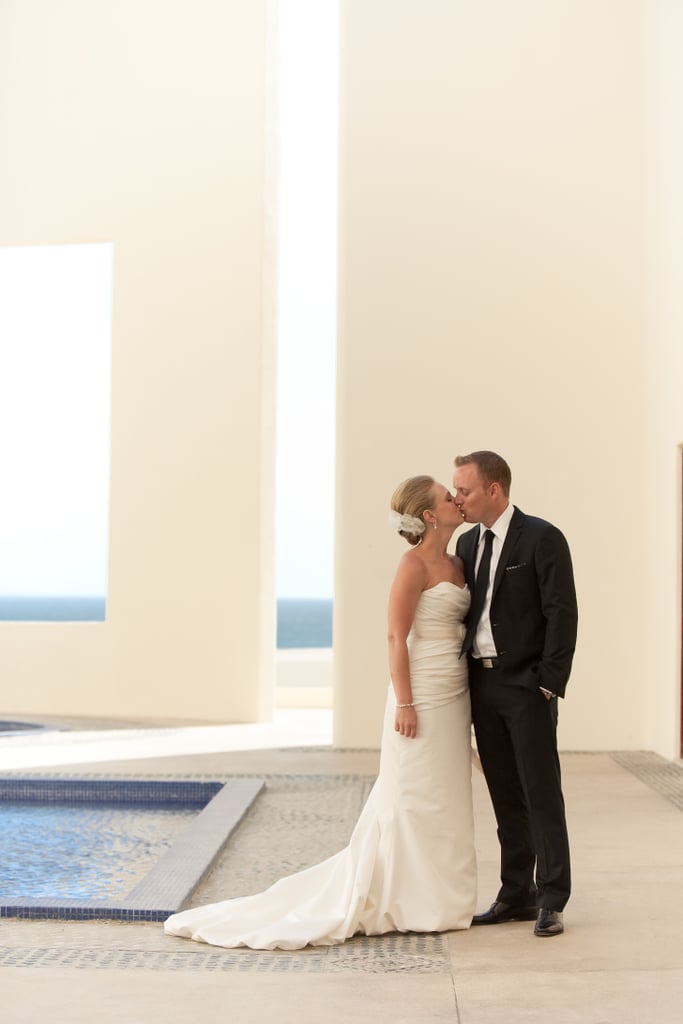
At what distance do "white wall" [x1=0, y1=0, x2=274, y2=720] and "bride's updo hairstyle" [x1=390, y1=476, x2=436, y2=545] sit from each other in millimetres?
6125

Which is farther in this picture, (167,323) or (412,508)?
(167,323)

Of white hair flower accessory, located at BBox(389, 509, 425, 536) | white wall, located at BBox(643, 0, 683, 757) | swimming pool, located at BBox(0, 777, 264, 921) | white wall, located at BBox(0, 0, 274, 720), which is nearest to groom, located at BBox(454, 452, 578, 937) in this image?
white hair flower accessory, located at BBox(389, 509, 425, 536)

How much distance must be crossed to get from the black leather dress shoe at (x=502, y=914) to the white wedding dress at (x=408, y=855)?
0.29 feet

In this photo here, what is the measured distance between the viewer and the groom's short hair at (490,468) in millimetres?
3463

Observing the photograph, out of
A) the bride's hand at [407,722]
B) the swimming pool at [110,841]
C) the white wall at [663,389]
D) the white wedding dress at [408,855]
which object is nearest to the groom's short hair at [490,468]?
the white wedding dress at [408,855]

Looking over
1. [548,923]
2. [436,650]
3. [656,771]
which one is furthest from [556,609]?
[656,771]

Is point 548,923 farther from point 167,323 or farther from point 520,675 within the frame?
point 167,323

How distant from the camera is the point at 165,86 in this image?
32.4 feet

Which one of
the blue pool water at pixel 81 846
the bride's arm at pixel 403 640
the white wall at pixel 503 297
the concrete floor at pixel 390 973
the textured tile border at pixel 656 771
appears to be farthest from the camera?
the white wall at pixel 503 297

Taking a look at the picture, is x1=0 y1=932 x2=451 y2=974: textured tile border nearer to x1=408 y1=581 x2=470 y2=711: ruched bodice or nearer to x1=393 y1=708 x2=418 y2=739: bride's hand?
x1=393 y1=708 x2=418 y2=739: bride's hand

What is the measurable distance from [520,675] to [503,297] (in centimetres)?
460

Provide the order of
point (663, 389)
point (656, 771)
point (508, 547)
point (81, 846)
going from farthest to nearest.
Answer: point (663, 389) < point (656, 771) < point (81, 846) < point (508, 547)

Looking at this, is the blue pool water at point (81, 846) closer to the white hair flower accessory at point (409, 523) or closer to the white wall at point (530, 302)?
the white hair flower accessory at point (409, 523)

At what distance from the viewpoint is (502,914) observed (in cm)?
347
